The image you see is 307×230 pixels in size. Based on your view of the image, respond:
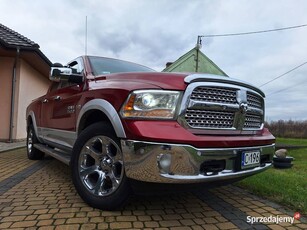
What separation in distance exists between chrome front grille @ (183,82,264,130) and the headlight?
0.14 meters

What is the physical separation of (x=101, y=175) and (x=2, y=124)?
844 cm

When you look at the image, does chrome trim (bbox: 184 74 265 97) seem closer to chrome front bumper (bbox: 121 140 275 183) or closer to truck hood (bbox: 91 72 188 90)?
truck hood (bbox: 91 72 188 90)

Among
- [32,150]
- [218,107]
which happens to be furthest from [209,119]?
[32,150]

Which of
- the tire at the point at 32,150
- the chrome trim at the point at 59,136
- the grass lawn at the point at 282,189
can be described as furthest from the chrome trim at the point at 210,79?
the tire at the point at 32,150

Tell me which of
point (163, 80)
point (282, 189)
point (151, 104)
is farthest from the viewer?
point (282, 189)

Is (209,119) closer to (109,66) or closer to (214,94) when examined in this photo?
(214,94)

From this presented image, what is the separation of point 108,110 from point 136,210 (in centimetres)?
109

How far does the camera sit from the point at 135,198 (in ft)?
11.5

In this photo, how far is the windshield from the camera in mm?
4023

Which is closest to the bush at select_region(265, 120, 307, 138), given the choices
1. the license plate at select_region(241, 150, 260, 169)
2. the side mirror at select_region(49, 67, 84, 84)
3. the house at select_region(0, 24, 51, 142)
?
the house at select_region(0, 24, 51, 142)

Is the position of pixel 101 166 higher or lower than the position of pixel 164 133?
lower

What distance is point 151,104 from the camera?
8.79ft

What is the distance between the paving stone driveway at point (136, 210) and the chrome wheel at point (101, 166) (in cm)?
25

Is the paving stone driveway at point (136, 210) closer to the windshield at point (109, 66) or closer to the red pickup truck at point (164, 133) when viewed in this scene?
the red pickup truck at point (164, 133)
